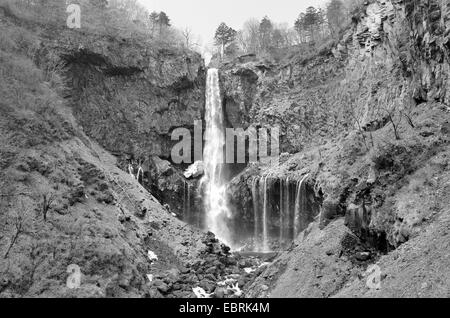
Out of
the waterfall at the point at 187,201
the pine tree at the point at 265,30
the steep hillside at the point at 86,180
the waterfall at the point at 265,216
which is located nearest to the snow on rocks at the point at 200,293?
the steep hillside at the point at 86,180

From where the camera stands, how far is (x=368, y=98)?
120 ft

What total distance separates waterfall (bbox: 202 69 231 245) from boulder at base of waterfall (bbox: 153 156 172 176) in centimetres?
463

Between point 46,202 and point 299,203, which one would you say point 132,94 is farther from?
point 46,202

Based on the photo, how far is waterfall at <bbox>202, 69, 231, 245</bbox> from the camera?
42.8m

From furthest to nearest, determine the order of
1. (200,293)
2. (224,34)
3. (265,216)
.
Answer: (224,34) < (265,216) < (200,293)

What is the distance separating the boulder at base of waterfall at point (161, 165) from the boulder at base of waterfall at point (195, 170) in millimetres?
2383

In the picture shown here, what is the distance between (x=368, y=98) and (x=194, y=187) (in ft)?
70.1

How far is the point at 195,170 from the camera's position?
45.5m

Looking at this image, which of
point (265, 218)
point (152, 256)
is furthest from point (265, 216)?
point (152, 256)

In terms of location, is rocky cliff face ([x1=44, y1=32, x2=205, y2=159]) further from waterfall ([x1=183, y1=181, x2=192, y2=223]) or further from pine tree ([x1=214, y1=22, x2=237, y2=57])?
pine tree ([x1=214, y1=22, x2=237, y2=57])

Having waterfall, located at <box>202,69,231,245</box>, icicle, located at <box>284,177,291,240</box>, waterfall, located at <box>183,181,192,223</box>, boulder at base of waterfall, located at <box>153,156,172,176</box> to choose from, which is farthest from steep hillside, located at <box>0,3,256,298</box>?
icicle, located at <box>284,177,291,240</box>

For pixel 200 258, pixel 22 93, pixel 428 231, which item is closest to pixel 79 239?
pixel 200 258

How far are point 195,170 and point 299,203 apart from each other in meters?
15.0

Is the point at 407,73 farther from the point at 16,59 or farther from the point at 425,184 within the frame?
the point at 16,59
